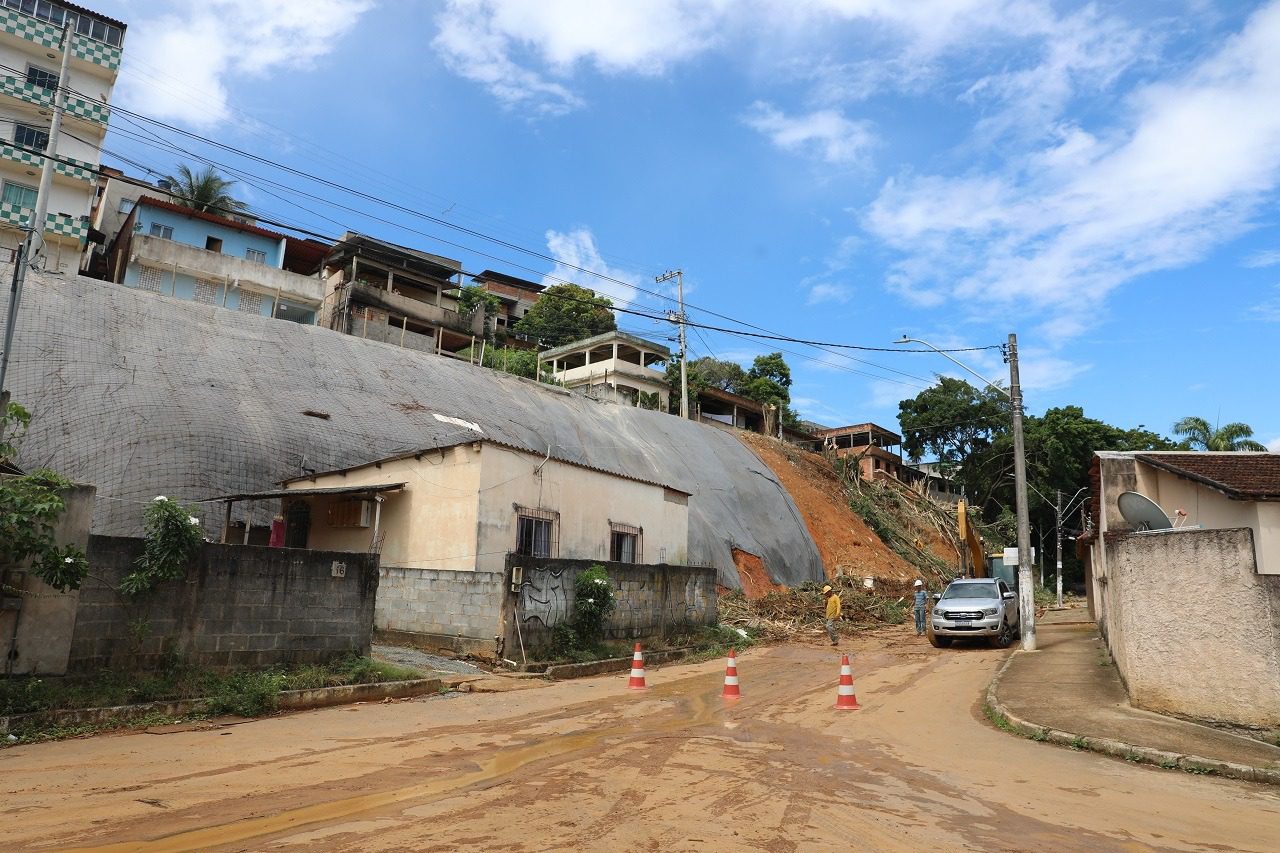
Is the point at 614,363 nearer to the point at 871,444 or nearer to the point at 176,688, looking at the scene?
the point at 871,444

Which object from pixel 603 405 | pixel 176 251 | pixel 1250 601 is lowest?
pixel 1250 601

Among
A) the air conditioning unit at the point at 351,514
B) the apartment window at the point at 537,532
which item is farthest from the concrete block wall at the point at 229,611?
the air conditioning unit at the point at 351,514

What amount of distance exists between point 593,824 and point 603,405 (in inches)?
1387

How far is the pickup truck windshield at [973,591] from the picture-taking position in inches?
874

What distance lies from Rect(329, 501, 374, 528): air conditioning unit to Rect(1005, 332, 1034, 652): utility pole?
15466mm

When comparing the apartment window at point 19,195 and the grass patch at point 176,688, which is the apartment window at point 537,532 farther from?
the apartment window at point 19,195

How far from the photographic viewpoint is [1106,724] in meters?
10.2

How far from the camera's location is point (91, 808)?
609cm

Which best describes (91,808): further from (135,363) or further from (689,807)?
(135,363)

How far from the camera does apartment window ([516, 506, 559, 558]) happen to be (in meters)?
19.0

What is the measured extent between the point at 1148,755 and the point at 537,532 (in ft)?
44.4

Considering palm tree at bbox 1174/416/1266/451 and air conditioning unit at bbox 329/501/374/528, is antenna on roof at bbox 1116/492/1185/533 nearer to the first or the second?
air conditioning unit at bbox 329/501/374/528

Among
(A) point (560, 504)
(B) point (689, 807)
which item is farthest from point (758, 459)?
(B) point (689, 807)

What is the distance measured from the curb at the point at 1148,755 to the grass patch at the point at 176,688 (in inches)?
353
